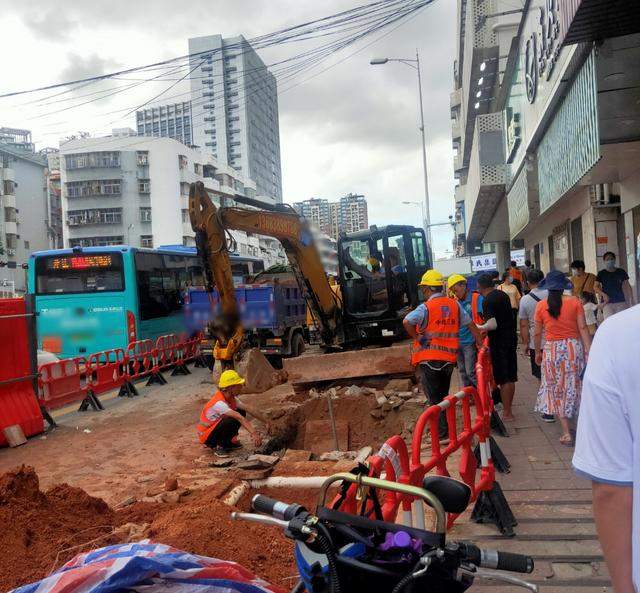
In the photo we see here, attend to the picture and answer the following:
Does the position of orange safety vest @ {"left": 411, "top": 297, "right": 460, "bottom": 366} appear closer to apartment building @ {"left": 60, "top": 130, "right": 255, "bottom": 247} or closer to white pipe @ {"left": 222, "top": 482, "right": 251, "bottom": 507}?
white pipe @ {"left": 222, "top": 482, "right": 251, "bottom": 507}

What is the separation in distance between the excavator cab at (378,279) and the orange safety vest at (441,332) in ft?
18.4

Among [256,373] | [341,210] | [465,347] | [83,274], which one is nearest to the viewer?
[465,347]

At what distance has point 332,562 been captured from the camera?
5.11ft

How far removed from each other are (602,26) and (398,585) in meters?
6.85

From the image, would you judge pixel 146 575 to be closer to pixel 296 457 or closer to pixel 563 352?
pixel 296 457

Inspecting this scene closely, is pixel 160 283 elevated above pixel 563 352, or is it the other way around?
pixel 160 283

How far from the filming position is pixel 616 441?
5.10 feet

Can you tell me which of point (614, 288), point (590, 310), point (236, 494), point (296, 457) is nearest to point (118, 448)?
point (296, 457)

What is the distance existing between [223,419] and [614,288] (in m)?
7.04

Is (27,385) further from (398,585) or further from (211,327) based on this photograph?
(398,585)

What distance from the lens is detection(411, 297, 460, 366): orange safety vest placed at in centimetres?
651

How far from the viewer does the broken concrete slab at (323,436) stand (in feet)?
26.8

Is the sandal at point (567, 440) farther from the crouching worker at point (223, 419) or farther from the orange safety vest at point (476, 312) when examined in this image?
the crouching worker at point (223, 419)

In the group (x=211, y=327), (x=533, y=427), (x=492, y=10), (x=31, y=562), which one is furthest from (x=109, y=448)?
(x=492, y=10)
